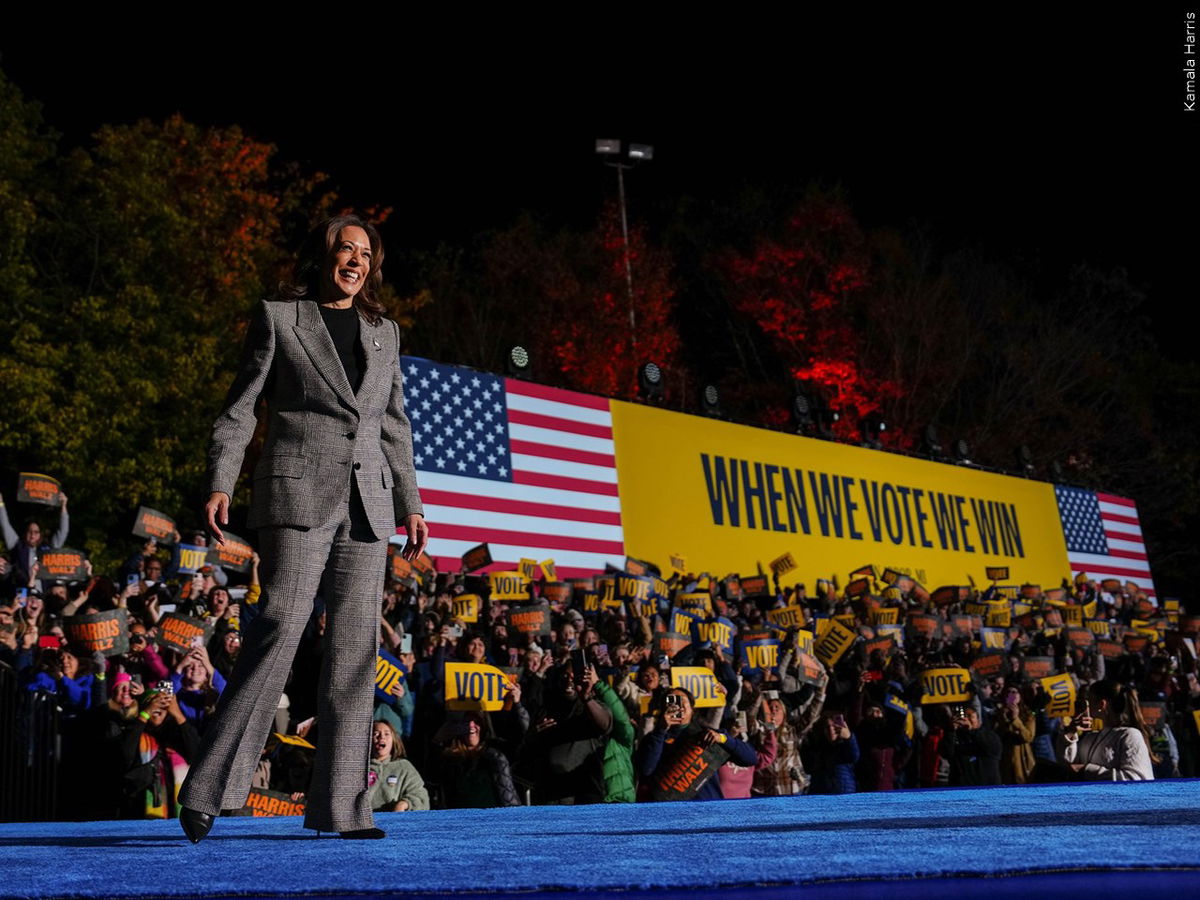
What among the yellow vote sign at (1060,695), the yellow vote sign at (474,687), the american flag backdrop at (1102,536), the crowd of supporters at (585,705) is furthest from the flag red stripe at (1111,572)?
the yellow vote sign at (474,687)

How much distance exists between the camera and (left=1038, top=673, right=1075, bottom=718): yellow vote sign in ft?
38.6

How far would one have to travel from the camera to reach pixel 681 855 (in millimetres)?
2561

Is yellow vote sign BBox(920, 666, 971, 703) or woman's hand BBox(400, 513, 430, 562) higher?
yellow vote sign BBox(920, 666, 971, 703)

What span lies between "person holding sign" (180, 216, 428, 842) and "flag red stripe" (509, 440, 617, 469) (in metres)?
13.2

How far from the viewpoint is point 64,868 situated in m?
2.68

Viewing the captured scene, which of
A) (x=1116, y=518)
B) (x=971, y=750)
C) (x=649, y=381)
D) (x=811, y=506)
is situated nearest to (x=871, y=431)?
(x=811, y=506)

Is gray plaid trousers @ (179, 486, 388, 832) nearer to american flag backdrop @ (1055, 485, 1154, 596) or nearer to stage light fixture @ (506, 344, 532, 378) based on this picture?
stage light fixture @ (506, 344, 532, 378)

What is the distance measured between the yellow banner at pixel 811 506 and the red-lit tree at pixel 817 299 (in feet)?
30.4

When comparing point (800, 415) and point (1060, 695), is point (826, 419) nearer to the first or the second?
point (800, 415)

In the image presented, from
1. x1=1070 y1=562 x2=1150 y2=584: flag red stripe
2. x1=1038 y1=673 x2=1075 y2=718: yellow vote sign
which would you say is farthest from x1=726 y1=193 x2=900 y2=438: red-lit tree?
x1=1038 y1=673 x2=1075 y2=718: yellow vote sign

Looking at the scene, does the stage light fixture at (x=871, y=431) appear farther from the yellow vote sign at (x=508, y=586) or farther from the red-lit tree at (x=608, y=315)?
the yellow vote sign at (x=508, y=586)

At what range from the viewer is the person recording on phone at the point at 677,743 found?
8109 millimetres

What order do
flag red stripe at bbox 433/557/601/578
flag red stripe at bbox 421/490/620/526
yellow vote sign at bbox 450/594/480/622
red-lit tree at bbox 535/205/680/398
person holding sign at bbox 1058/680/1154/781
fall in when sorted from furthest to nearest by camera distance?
red-lit tree at bbox 535/205/680/398
flag red stripe at bbox 421/490/620/526
flag red stripe at bbox 433/557/601/578
yellow vote sign at bbox 450/594/480/622
person holding sign at bbox 1058/680/1154/781

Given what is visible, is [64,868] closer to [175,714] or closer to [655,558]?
[175,714]
